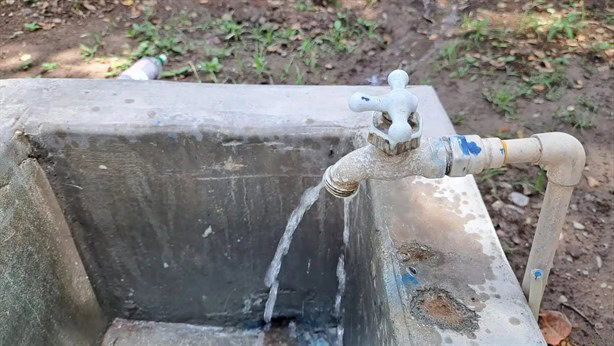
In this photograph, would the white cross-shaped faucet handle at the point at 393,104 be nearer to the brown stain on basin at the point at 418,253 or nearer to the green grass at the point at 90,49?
the brown stain on basin at the point at 418,253

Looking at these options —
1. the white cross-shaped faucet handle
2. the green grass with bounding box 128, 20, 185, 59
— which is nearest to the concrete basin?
the white cross-shaped faucet handle

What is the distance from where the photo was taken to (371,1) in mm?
3703

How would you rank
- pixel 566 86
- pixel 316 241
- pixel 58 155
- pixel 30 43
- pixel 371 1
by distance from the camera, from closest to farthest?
pixel 58 155 → pixel 316 241 → pixel 566 86 → pixel 30 43 → pixel 371 1

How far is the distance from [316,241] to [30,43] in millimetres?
2626

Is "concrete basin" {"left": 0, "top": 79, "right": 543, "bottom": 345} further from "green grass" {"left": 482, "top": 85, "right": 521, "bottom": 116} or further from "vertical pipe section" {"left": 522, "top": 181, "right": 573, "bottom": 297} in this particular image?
"green grass" {"left": 482, "top": 85, "right": 521, "bottom": 116}

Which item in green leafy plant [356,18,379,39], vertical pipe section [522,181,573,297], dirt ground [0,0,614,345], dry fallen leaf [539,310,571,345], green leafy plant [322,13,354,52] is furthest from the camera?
green leafy plant [356,18,379,39]

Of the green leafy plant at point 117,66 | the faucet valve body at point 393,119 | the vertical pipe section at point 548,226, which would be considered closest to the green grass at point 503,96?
the vertical pipe section at point 548,226

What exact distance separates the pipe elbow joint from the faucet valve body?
0.86 feet

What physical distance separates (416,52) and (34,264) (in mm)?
2494

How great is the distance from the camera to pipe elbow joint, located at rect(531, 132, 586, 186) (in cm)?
110

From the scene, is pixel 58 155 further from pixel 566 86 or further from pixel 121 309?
pixel 566 86

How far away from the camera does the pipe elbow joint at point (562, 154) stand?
110 cm

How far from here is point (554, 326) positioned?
194 centimetres

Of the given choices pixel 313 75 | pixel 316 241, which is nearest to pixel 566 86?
pixel 313 75
